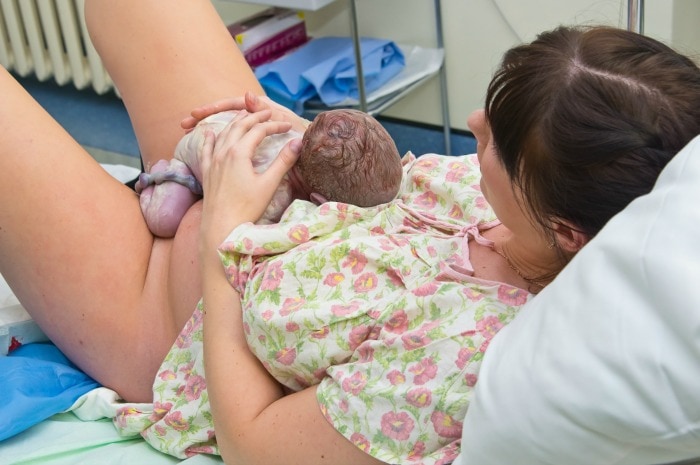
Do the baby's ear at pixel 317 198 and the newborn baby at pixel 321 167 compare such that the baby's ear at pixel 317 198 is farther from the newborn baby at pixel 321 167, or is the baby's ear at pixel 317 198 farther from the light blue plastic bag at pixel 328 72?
the light blue plastic bag at pixel 328 72

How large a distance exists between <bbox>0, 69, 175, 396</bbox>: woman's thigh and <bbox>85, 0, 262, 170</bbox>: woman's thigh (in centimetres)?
14

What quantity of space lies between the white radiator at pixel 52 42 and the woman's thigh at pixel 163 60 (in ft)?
6.55

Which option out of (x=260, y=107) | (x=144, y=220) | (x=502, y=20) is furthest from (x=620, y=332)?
(x=502, y=20)

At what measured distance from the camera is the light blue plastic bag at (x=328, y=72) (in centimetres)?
283

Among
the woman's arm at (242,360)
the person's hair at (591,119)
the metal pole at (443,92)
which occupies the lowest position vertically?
the metal pole at (443,92)

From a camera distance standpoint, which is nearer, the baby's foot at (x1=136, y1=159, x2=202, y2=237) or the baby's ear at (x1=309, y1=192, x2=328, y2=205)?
the baby's ear at (x1=309, y1=192, x2=328, y2=205)

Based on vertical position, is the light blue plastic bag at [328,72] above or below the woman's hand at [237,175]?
below

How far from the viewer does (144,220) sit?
4.94 ft

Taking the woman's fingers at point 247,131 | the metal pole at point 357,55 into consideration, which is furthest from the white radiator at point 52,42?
the woman's fingers at point 247,131

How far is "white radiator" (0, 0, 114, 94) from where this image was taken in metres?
3.53

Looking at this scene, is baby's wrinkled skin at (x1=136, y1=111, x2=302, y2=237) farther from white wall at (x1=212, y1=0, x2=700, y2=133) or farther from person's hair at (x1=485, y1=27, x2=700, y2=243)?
white wall at (x1=212, y1=0, x2=700, y2=133)

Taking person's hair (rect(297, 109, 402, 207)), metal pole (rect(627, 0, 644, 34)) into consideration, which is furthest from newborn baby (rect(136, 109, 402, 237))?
metal pole (rect(627, 0, 644, 34))

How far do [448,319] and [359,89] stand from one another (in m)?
1.70

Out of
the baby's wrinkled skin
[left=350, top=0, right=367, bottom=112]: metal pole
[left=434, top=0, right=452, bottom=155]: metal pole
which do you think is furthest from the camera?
[left=434, top=0, right=452, bottom=155]: metal pole
